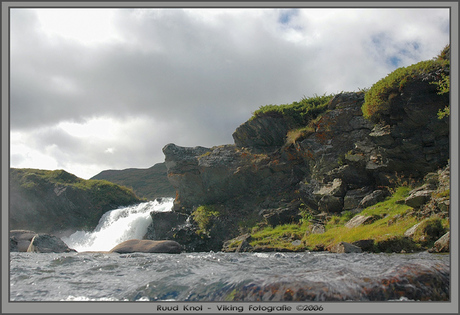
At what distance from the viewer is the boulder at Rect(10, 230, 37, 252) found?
19.0 metres

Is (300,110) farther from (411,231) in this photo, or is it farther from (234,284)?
(234,284)

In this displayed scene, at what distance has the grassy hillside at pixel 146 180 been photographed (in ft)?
221

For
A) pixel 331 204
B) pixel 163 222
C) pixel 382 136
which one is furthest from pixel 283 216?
pixel 163 222

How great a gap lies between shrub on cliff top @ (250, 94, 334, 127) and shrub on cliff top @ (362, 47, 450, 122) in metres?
4.99

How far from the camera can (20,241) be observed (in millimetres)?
19984

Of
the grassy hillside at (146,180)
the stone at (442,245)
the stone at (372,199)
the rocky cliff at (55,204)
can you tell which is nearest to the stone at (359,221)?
the stone at (372,199)

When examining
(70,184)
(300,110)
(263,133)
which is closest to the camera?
(300,110)

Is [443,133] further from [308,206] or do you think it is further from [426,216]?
[308,206]

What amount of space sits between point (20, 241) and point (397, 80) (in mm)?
25705

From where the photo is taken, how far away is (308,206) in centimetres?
1903

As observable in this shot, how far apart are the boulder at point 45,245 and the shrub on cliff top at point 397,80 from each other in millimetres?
20345

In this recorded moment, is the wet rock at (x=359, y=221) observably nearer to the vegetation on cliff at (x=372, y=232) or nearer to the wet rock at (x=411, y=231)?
the vegetation on cliff at (x=372, y=232)

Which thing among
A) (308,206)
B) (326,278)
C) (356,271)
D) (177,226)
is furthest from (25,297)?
(177,226)

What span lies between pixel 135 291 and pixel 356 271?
432cm
